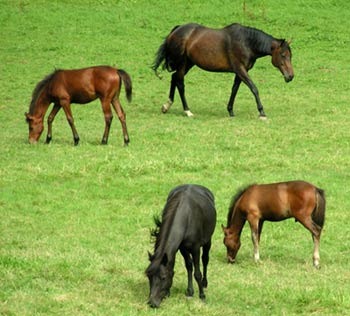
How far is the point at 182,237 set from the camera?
9203mm

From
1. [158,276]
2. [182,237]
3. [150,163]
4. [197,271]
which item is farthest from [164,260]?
[150,163]

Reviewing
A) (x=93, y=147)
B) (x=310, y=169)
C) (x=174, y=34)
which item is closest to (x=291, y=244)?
(x=310, y=169)

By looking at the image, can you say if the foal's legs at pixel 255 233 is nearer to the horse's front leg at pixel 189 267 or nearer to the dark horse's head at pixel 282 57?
the horse's front leg at pixel 189 267

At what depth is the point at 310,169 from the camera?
1677 centimetres

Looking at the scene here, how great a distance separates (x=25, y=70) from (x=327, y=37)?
1135cm

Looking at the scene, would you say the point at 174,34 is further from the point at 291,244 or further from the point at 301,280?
the point at 301,280

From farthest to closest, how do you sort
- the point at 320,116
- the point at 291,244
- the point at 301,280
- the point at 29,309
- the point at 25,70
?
1. the point at 25,70
2. the point at 320,116
3. the point at 291,244
4. the point at 301,280
5. the point at 29,309

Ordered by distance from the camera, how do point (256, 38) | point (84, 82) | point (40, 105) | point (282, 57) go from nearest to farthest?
point (84, 82) < point (40, 105) < point (282, 57) < point (256, 38)

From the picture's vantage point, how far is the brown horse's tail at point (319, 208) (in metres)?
11.3

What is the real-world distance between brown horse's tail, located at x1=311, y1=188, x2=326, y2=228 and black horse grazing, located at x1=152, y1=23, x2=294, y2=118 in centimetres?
1036

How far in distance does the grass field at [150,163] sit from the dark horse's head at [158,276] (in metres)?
0.16

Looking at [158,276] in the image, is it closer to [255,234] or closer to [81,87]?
[255,234]

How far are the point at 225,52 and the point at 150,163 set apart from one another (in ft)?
22.4

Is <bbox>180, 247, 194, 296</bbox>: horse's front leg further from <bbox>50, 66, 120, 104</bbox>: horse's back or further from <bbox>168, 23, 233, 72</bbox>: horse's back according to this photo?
<bbox>168, 23, 233, 72</bbox>: horse's back
